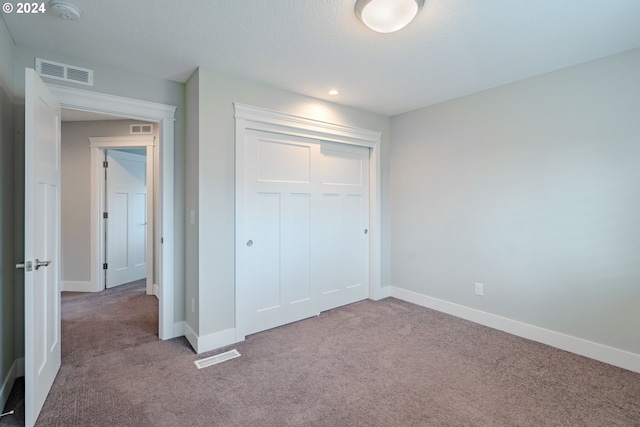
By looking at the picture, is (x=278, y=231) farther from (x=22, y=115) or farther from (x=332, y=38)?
(x=22, y=115)

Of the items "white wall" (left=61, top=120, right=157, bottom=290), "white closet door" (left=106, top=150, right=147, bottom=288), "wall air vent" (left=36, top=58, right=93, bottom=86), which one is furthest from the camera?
"white closet door" (left=106, top=150, right=147, bottom=288)

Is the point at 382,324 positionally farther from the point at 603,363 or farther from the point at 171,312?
the point at 171,312

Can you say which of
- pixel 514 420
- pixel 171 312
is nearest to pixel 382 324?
pixel 514 420

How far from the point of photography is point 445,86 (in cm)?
305

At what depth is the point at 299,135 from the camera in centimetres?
326

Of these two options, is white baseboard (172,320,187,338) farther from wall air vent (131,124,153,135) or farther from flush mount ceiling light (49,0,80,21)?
wall air vent (131,124,153,135)

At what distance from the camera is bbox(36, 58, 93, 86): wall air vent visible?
231cm

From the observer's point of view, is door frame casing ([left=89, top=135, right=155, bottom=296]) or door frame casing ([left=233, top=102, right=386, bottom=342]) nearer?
door frame casing ([left=233, top=102, right=386, bottom=342])


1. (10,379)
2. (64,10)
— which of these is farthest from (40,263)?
(64,10)

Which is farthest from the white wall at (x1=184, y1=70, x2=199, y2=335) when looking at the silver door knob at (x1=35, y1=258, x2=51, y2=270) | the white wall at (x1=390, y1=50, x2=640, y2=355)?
the white wall at (x1=390, y1=50, x2=640, y2=355)

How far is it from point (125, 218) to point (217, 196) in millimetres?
3183

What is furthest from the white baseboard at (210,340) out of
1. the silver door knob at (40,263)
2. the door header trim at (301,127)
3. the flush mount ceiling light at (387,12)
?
the flush mount ceiling light at (387,12)

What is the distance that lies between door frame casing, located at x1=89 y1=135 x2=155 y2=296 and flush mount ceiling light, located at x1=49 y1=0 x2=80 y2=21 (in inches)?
96.7

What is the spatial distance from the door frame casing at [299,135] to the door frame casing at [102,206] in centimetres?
210
